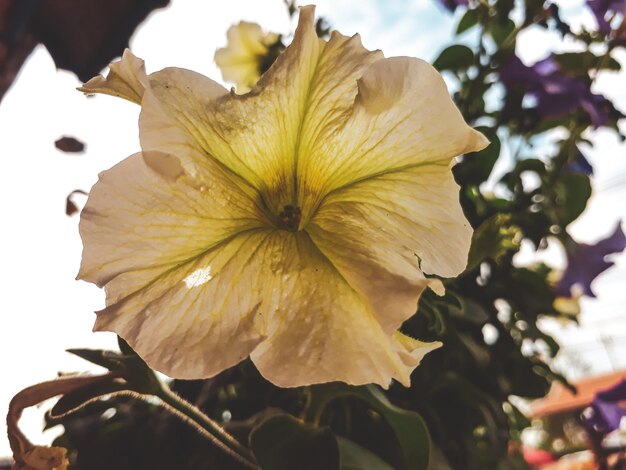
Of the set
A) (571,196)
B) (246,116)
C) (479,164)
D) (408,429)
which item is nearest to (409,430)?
(408,429)

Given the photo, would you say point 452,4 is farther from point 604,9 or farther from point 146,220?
point 146,220

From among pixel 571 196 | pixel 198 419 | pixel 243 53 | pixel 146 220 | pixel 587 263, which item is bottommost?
pixel 587 263

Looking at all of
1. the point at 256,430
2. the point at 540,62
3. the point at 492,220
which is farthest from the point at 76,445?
the point at 540,62

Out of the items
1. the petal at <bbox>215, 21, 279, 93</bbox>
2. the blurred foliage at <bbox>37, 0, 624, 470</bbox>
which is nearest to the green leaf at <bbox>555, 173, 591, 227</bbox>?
the blurred foliage at <bbox>37, 0, 624, 470</bbox>

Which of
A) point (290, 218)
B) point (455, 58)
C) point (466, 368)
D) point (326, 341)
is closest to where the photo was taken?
point (326, 341)

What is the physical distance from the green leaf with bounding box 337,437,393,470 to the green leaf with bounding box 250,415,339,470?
0.04 m

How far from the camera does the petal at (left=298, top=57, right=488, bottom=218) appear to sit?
0.98ft

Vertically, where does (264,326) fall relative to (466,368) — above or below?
above

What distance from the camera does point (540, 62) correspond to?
2.37 ft

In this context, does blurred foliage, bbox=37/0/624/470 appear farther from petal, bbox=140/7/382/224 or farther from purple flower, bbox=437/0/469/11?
petal, bbox=140/7/382/224

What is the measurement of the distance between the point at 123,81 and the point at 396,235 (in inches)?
7.1

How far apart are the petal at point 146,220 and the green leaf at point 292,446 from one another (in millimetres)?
Result: 140

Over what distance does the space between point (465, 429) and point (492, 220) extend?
0.92 feet

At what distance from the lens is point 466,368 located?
2.01 feet
